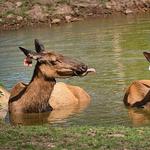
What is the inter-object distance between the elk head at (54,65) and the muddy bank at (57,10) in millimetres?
19742

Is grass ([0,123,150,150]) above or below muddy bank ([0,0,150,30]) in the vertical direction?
above

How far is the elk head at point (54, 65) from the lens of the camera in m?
11.9

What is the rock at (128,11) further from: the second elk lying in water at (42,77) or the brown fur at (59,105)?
the second elk lying in water at (42,77)

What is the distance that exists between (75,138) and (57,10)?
24976mm

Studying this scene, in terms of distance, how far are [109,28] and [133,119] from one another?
1622cm

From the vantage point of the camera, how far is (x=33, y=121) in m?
12.1

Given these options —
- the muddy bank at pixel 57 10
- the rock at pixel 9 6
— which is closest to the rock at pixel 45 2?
the muddy bank at pixel 57 10

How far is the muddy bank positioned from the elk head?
19.7 m

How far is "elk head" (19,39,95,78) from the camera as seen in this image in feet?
39.0

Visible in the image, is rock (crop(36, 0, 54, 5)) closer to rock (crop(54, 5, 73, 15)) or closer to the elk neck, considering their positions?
rock (crop(54, 5, 73, 15))

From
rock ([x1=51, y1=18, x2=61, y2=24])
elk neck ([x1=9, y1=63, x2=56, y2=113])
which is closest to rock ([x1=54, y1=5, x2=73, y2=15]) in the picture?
rock ([x1=51, y1=18, x2=61, y2=24])

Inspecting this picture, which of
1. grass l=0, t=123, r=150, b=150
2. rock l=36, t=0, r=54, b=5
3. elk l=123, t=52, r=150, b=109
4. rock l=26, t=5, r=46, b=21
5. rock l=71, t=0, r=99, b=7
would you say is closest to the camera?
grass l=0, t=123, r=150, b=150

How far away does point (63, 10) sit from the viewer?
33281mm

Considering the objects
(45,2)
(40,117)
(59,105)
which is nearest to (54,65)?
(40,117)
